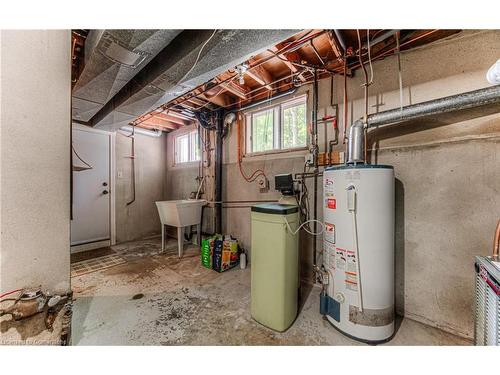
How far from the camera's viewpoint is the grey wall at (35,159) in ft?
2.99

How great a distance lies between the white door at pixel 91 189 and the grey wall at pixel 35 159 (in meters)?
2.78

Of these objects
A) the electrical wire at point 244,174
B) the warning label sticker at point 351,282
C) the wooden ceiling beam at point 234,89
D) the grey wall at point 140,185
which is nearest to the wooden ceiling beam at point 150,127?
the grey wall at point 140,185

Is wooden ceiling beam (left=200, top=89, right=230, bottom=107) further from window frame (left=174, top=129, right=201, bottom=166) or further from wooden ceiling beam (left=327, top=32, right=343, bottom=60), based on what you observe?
wooden ceiling beam (left=327, top=32, right=343, bottom=60)

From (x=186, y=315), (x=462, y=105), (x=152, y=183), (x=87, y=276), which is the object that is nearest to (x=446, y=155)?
(x=462, y=105)

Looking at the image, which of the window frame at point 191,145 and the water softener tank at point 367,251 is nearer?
the water softener tank at point 367,251

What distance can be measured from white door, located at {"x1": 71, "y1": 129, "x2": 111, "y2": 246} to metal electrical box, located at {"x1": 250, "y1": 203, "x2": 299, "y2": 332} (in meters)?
3.37

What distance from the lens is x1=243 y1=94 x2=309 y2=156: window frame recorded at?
2.37 meters

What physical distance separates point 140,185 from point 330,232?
3999 millimetres

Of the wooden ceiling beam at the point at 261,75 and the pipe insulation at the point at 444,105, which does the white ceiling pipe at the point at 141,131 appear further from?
the pipe insulation at the point at 444,105

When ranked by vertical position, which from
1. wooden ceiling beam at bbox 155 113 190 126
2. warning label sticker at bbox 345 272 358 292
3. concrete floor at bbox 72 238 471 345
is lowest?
concrete floor at bbox 72 238 471 345

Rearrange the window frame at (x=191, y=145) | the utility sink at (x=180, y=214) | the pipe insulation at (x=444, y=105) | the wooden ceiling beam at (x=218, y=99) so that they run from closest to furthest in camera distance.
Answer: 1. the pipe insulation at (x=444, y=105)
2. the wooden ceiling beam at (x=218, y=99)
3. the utility sink at (x=180, y=214)
4. the window frame at (x=191, y=145)

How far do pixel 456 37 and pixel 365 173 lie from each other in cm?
135

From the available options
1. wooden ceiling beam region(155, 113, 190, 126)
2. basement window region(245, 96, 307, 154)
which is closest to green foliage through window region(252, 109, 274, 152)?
basement window region(245, 96, 307, 154)

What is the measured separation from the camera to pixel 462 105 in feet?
4.25
